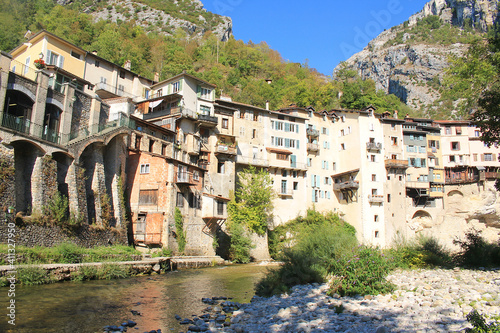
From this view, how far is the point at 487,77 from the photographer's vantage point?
1789 centimetres

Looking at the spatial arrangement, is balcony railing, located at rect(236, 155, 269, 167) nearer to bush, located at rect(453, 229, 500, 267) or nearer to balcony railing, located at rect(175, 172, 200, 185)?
balcony railing, located at rect(175, 172, 200, 185)

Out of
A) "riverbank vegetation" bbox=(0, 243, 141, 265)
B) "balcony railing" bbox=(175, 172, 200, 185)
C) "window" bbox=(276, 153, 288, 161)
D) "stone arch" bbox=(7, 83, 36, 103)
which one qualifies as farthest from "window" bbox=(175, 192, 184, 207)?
"window" bbox=(276, 153, 288, 161)

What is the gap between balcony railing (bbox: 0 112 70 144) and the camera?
73.8ft

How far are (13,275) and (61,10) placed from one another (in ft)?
297

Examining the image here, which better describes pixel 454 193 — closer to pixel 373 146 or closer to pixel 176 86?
pixel 373 146

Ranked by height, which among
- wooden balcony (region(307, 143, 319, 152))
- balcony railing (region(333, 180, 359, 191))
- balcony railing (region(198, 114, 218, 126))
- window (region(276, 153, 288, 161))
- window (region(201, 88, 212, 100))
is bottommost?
balcony railing (region(333, 180, 359, 191))

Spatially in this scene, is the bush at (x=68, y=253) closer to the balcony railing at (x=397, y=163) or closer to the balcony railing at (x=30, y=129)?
the balcony railing at (x=30, y=129)

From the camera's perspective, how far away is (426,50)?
123812 mm

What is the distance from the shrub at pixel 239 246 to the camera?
128 feet

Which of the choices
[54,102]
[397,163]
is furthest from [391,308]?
[397,163]

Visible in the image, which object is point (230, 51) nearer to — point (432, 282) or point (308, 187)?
point (308, 187)

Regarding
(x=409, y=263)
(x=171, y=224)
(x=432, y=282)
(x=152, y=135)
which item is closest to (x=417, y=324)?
(x=432, y=282)

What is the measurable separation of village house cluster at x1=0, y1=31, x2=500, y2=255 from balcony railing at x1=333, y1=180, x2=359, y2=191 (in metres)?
0.24

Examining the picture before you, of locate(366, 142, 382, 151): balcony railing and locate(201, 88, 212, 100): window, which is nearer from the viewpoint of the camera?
locate(201, 88, 212, 100): window
